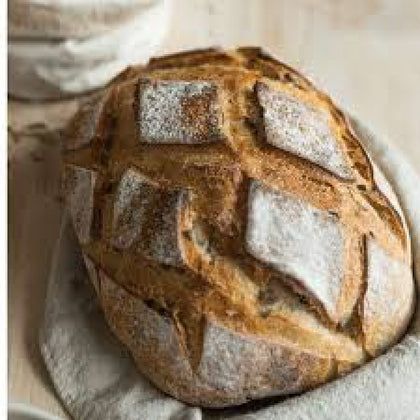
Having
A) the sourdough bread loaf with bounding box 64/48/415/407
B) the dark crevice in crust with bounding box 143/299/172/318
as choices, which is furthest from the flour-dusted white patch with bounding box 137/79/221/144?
the dark crevice in crust with bounding box 143/299/172/318

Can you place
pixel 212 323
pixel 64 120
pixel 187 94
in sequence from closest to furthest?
pixel 212 323 < pixel 187 94 < pixel 64 120

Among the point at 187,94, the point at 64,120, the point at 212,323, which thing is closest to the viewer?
the point at 212,323

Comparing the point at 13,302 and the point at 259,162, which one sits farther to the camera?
the point at 13,302

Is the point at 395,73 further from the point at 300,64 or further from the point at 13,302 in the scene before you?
the point at 13,302

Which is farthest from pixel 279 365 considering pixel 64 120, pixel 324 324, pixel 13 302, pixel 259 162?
pixel 64 120

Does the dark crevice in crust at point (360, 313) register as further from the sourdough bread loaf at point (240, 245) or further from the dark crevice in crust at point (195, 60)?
the dark crevice in crust at point (195, 60)

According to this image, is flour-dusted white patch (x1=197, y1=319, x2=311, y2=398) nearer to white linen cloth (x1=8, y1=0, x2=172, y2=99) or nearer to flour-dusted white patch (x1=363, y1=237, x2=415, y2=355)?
flour-dusted white patch (x1=363, y1=237, x2=415, y2=355)

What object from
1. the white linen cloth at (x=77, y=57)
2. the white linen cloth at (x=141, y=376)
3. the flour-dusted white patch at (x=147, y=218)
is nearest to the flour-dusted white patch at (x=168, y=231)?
the flour-dusted white patch at (x=147, y=218)
